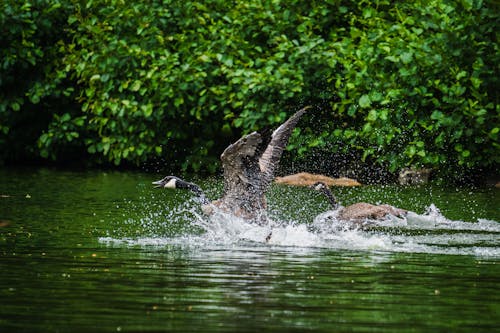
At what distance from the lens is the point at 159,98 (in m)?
27.7

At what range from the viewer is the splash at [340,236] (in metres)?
12.9

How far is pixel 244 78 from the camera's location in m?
26.3

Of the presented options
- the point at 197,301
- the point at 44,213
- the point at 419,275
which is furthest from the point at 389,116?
the point at 197,301

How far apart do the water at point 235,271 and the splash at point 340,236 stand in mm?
23

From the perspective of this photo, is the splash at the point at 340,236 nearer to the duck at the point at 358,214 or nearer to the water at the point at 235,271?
the water at the point at 235,271

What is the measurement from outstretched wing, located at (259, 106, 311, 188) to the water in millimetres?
996

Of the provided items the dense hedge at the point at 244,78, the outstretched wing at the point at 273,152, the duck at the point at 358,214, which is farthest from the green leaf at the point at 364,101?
the outstretched wing at the point at 273,152

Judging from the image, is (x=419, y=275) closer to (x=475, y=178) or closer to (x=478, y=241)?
(x=478, y=241)

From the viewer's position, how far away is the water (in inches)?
322

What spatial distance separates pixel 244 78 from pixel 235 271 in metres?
16.0

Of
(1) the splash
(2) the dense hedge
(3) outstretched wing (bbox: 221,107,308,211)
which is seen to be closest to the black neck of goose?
(1) the splash

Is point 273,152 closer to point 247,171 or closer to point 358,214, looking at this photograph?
point 247,171

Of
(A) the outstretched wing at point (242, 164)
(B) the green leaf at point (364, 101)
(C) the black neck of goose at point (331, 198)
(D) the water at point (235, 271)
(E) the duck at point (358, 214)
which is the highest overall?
(B) the green leaf at point (364, 101)

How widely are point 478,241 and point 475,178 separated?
12201mm
